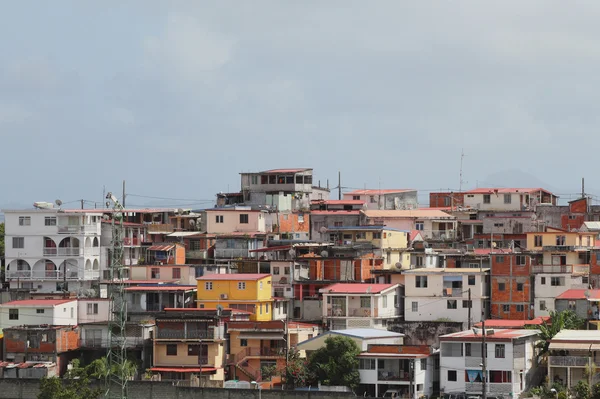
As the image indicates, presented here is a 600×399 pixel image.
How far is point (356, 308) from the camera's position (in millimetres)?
72125

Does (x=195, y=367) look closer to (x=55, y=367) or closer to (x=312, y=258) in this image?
(x=55, y=367)

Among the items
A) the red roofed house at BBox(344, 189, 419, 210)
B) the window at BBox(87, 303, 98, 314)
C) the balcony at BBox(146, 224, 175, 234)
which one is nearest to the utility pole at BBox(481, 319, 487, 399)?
the window at BBox(87, 303, 98, 314)

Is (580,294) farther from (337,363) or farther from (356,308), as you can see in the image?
(337,363)

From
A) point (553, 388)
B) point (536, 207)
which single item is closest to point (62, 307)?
point (553, 388)

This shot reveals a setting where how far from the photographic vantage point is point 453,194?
10250cm

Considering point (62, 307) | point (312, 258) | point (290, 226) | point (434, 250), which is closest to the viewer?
point (62, 307)

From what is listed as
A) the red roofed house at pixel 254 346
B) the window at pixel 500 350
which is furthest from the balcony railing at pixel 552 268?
the red roofed house at pixel 254 346

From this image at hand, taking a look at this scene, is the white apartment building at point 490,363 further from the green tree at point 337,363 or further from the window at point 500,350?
the green tree at point 337,363

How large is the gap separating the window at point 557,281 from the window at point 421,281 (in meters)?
6.87

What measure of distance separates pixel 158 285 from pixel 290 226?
19.3 m

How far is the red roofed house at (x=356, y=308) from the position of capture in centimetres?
7162

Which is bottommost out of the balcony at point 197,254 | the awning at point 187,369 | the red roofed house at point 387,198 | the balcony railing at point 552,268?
the awning at point 187,369

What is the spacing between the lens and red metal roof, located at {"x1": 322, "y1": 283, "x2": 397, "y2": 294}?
72000 millimetres

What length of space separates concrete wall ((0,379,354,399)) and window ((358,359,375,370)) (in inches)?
112
